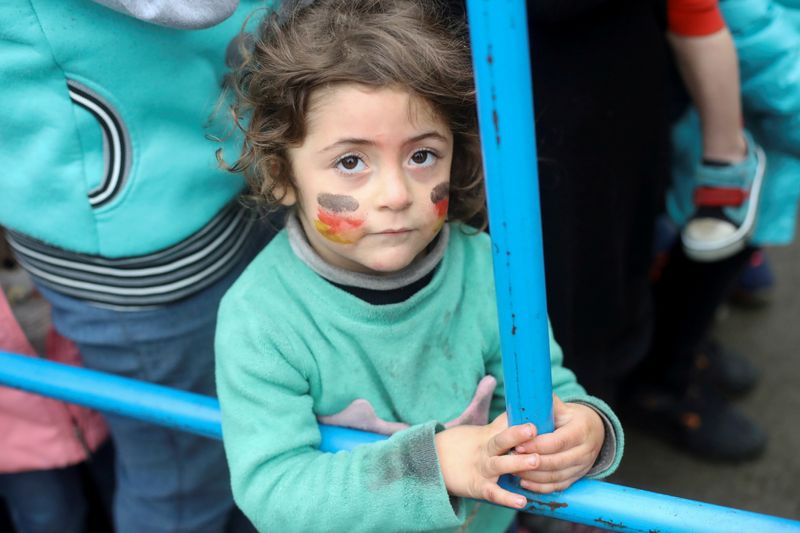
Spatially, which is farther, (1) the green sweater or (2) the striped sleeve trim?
(2) the striped sleeve trim

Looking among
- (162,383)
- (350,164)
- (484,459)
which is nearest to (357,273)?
(350,164)

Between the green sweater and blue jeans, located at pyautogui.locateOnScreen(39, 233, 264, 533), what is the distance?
0.23 m

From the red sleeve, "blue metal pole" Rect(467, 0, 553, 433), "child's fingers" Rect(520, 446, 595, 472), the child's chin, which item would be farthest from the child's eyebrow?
the red sleeve

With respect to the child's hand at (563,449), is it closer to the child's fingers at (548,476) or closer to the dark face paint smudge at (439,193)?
the child's fingers at (548,476)

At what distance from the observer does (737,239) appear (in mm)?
1584

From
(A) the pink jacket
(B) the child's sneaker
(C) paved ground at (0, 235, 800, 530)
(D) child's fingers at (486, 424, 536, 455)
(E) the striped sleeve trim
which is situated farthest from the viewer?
(C) paved ground at (0, 235, 800, 530)

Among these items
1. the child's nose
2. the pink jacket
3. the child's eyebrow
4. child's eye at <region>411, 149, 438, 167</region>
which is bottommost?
the pink jacket

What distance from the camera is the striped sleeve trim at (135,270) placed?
1.12 m

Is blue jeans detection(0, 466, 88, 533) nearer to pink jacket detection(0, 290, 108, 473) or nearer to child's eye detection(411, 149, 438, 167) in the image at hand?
pink jacket detection(0, 290, 108, 473)

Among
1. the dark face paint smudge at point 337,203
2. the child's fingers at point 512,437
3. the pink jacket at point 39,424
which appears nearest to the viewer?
A: the child's fingers at point 512,437

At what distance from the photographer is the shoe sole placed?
1.58m

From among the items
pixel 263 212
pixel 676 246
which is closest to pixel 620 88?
pixel 263 212

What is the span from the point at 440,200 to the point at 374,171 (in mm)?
86

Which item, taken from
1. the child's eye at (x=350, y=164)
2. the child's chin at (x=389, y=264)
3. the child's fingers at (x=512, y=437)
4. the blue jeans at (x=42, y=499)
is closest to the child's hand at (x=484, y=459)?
the child's fingers at (x=512, y=437)
